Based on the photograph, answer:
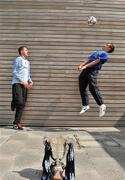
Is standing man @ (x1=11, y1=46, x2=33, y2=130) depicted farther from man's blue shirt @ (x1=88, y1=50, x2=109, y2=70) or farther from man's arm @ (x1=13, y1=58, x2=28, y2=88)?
man's blue shirt @ (x1=88, y1=50, x2=109, y2=70)

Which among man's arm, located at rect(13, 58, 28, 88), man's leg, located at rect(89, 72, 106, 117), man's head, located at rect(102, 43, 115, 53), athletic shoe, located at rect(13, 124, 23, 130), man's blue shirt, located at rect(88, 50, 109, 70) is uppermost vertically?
man's head, located at rect(102, 43, 115, 53)

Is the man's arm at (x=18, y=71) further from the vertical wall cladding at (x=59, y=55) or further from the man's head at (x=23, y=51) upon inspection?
the vertical wall cladding at (x=59, y=55)

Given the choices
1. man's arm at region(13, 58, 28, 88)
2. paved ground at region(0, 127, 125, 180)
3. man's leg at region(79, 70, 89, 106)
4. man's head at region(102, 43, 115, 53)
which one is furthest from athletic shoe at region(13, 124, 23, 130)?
man's head at region(102, 43, 115, 53)

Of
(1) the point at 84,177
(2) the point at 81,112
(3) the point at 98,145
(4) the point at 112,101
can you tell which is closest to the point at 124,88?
(4) the point at 112,101

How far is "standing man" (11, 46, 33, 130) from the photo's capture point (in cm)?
903

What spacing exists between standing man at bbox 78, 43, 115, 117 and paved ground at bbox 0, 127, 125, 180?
57cm

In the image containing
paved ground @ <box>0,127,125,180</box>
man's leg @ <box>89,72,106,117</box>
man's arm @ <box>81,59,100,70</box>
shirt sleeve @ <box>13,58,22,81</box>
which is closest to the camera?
paved ground @ <box>0,127,125,180</box>

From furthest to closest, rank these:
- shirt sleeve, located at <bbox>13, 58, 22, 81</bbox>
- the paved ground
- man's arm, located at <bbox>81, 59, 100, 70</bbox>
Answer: shirt sleeve, located at <bbox>13, 58, 22, 81</bbox>, man's arm, located at <bbox>81, 59, 100, 70</bbox>, the paved ground

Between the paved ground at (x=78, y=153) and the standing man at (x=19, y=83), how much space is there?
0.37m

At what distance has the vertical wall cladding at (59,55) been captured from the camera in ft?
31.5

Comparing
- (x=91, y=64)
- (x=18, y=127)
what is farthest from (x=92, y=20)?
(x=18, y=127)

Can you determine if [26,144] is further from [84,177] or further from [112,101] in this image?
[112,101]

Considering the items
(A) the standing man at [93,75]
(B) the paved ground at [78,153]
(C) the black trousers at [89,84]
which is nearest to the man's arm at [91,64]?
(A) the standing man at [93,75]

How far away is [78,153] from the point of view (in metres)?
6.71
